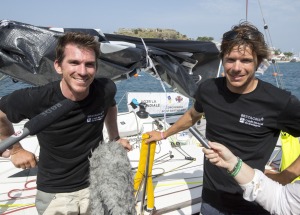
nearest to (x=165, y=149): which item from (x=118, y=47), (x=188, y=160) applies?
(x=188, y=160)

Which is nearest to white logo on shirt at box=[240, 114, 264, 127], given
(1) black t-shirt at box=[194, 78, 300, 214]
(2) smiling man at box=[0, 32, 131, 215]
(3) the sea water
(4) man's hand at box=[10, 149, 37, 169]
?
Result: (1) black t-shirt at box=[194, 78, 300, 214]

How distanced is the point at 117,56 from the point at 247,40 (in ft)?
5.78

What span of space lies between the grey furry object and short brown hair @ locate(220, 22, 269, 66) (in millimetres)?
1265

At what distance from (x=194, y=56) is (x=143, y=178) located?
2060 millimetres

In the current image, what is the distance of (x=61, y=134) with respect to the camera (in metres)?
2.14

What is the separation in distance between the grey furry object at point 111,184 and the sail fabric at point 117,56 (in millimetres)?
2041

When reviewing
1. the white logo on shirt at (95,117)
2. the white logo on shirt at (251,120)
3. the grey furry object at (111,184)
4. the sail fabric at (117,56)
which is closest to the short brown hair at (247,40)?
the white logo on shirt at (251,120)

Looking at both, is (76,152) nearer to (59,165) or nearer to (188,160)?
(59,165)

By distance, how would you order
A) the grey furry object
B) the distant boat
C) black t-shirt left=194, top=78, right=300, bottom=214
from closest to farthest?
1. the grey furry object
2. black t-shirt left=194, top=78, right=300, bottom=214
3. the distant boat

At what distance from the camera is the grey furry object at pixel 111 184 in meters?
1.21

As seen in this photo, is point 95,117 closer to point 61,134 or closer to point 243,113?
point 61,134

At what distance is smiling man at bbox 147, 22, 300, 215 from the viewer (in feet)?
6.74

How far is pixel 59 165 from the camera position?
2.21 metres

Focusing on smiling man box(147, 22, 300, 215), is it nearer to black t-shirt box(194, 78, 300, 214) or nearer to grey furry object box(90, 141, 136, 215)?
black t-shirt box(194, 78, 300, 214)
